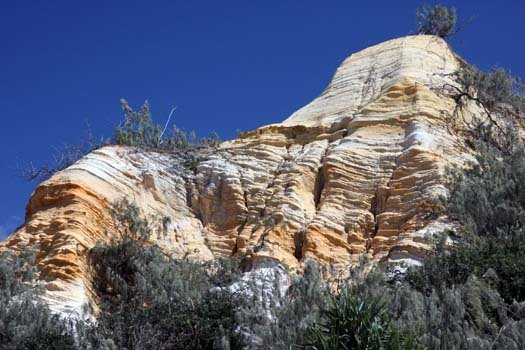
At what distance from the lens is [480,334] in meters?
13.6

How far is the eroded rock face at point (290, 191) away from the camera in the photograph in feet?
59.1

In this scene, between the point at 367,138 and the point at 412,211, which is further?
the point at 367,138

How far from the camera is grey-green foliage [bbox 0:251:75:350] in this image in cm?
1495

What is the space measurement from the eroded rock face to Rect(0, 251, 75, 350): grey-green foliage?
454 millimetres

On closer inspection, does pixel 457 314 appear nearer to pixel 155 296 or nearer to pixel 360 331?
pixel 360 331

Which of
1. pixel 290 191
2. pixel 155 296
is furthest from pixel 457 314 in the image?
pixel 290 191

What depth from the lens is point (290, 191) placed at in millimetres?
19875

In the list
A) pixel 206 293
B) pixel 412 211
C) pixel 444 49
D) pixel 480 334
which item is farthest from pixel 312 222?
pixel 444 49

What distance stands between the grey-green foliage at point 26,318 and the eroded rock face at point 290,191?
454mm

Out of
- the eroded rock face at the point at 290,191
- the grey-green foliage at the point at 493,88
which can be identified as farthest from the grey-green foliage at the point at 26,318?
the grey-green foliage at the point at 493,88

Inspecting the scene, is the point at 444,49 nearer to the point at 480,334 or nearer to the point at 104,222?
the point at 104,222

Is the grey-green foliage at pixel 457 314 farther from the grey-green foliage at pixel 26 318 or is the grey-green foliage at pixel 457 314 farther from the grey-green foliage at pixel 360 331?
the grey-green foliage at pixel 26 318

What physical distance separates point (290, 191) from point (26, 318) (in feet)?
21.0

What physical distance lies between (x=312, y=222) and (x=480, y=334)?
5.83 m
